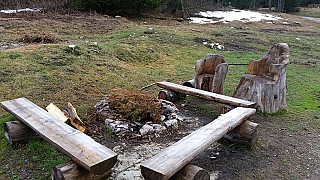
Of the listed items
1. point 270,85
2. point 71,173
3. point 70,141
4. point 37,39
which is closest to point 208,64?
point 270,85

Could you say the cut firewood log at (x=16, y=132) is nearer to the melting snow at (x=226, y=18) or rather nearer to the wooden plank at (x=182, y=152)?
the wooden plank at (x=182, y=152)

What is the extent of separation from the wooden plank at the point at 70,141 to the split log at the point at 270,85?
313cm

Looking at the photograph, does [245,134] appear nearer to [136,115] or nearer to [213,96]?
[213,96]

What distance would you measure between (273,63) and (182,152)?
3367mm

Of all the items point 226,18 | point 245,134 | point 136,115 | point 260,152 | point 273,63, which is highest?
point 226,18

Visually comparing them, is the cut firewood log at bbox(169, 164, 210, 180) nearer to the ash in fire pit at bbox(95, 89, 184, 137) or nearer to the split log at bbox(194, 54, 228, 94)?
the ash in fire pit at bbox(95, 89, 184, 137)

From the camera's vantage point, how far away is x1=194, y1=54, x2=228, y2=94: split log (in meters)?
5.70

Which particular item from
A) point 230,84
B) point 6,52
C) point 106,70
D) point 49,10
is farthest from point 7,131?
point 49,10

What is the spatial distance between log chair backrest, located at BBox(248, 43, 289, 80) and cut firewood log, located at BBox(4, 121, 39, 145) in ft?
12.3

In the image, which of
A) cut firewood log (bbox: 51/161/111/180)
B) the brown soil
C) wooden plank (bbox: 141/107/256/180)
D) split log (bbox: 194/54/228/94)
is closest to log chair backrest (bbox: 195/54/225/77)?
split log (bbox: 194/54/228/94)

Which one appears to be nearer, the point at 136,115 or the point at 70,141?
the point at 70,141

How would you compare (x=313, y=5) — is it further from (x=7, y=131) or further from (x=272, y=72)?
(x=7, y=131)

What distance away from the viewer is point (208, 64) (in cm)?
617

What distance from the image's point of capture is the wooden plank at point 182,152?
2.49m
